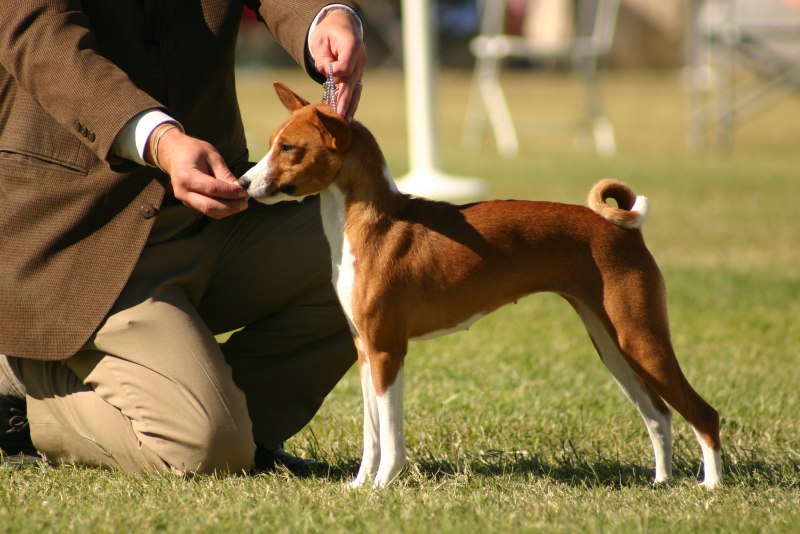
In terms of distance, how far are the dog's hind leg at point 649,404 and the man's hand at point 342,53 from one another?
37.4 inches

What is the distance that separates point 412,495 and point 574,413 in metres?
1.23

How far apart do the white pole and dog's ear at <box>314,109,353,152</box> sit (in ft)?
21.8

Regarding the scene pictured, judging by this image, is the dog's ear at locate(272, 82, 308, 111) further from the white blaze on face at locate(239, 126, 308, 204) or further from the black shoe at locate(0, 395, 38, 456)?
the black shoe at locate(0, 395, 38, 456)

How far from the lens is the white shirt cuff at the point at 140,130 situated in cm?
301

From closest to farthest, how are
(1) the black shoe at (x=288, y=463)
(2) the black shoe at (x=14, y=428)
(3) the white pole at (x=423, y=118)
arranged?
(1) the black shoe at (x=288, y=463)
(2) the black shoe at (x=14, y=428)
(3) the white pole at (x=423, y=118)

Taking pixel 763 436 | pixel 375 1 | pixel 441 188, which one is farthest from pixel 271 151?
pixel 375 1

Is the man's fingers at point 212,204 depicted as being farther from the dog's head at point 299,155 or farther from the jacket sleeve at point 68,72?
the jacket sleeve at point 68,72

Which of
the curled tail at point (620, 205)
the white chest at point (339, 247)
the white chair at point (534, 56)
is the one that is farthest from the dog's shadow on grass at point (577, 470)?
the white chair at point (534, 56)

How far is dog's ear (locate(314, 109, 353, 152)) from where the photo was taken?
2.94 meters

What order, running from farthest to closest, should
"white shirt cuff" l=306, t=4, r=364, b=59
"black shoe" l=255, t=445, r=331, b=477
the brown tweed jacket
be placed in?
"black shoe" l=255, t=445, r=331, b=477
"white shirt cuff" l=306, t=4, r=364, b=59
the brown tweed jacket

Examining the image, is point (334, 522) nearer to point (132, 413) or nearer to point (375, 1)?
point (132, 413)

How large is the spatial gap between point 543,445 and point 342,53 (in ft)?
4.93

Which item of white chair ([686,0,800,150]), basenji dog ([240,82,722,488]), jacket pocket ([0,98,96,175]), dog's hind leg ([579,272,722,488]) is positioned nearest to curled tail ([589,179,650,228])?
basenji dog ([240,82,722,488])

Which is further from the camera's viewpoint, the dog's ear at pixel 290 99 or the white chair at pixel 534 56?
the white chair at pixel 534 56
